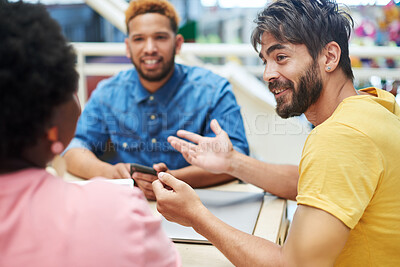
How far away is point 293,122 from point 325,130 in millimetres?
1383

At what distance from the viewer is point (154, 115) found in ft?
5.19

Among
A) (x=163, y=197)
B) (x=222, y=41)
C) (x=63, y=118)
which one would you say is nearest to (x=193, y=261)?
(x=163, y=197)

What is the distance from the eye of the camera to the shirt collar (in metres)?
1.60

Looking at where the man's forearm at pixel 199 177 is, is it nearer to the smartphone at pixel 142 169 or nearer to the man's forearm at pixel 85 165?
the smartphone at pixel 142 169

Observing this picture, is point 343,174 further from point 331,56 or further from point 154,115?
point 154,115

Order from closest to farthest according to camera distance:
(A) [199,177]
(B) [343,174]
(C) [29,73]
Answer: (C) [29,73] < (B) [343,174] < (A) [199,177]

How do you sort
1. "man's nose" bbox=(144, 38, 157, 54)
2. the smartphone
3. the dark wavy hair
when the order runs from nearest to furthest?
the dark wavy hair → the smartphone → "man's nose" bbox=(144, 38, 157, 54)

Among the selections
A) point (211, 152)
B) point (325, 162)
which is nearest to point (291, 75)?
point (325, 162)

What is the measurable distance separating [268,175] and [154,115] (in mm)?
629

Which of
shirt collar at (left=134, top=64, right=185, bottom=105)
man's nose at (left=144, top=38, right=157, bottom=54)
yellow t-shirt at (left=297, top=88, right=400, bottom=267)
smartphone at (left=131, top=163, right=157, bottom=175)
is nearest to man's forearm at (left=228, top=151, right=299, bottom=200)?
smartphone at (left=131, top=163, right=157, bottom=175)

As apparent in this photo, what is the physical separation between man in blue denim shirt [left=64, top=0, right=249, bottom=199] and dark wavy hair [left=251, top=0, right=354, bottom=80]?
63cm

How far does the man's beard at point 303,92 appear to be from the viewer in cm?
89

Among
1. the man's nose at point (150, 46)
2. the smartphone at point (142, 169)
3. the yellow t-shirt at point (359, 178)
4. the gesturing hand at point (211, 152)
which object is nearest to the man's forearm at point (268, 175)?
the gesturing hand at point (211, 152)

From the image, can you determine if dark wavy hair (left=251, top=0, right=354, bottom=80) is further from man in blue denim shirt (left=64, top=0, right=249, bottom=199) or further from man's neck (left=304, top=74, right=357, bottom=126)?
man in blue denim shirt (left=64, top=0, right=249, bottom=199)
